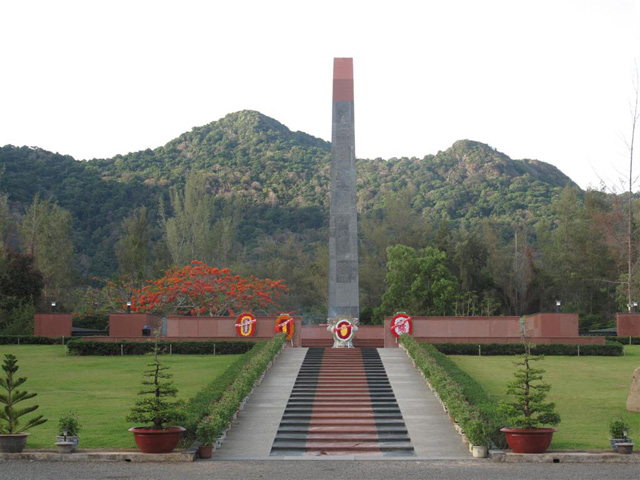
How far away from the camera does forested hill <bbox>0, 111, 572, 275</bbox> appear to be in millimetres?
68625

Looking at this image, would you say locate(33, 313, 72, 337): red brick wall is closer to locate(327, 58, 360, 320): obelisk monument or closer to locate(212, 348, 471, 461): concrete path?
locate(327, 58, 360, 320): obelisk monument

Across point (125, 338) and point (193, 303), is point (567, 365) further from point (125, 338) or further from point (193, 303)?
point (193, 303)

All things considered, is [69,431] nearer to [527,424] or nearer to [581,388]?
[527,424]

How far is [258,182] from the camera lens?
81.8m

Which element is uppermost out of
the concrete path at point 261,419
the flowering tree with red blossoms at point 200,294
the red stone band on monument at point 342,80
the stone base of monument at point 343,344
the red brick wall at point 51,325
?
the red stone band on monument at point 342,80

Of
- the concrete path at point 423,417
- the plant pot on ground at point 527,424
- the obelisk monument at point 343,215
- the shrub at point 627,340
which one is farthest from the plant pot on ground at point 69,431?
the shrub at point 627,340

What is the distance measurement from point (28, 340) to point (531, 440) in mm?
25635

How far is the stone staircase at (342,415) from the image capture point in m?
15.9

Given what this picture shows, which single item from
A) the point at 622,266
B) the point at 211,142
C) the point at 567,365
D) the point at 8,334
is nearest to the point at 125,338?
the point at 8,334

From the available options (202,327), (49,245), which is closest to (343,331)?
(202,327)

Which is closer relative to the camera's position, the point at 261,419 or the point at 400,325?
the point at 261,419

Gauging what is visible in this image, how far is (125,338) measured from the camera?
32469 mm

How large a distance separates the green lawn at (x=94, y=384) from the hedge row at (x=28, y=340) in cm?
181

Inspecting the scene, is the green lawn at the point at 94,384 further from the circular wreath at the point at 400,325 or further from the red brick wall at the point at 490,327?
the red brick wall at the point at 490,327
